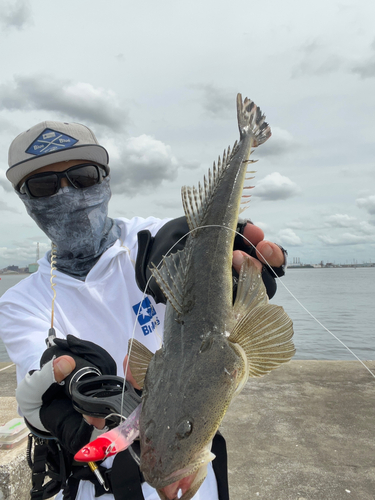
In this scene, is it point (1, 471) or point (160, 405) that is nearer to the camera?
point (160, 405)

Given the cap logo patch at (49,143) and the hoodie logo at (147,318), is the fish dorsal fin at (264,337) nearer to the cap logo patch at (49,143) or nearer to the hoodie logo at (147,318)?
the hoodie logo at (147,318)

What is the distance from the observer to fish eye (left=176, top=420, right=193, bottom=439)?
4.66ft

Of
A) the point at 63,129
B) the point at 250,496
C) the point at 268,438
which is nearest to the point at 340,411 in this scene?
the point at 268,438

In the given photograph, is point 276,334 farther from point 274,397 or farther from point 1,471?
point 274,397

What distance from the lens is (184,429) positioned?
1430 mm

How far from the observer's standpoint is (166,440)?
1.41 meters

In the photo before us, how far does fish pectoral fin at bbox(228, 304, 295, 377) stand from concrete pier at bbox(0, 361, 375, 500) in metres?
3.51

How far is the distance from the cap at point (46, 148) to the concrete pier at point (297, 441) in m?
3.21

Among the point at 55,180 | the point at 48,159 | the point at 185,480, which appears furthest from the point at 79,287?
the point at 185,480

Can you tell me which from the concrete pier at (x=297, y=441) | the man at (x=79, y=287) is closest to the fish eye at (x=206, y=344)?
the man at (x=79, y=287)

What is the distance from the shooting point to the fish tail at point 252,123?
275cm

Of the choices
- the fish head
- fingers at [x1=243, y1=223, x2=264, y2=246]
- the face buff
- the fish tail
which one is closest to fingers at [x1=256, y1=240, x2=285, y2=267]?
fingers at [x1=243, y1=223, x2=264, y2=246]

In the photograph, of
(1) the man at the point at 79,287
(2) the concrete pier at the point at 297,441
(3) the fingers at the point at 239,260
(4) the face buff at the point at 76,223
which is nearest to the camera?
(1) the man at the point at 79,287

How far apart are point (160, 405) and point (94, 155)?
7.29 ft
